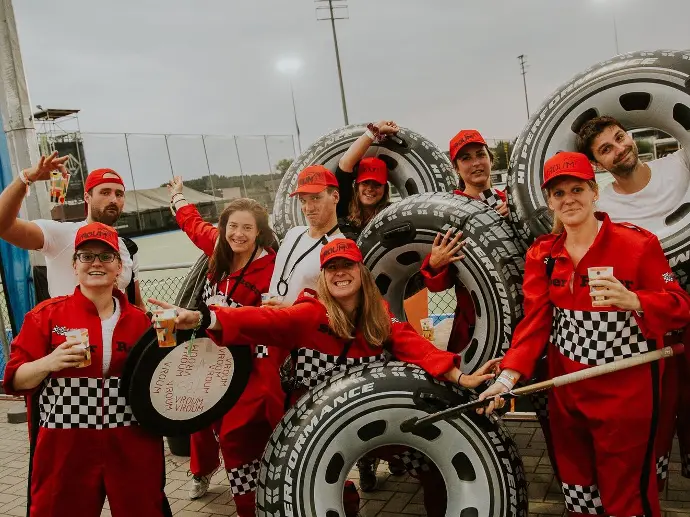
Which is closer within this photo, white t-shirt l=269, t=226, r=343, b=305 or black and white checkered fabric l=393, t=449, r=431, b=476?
black and white checkered fabric l=393, t=449, r=431, b=476

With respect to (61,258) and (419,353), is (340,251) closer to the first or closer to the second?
(419,353)

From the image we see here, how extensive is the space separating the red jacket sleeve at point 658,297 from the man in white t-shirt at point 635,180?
452 millimetres

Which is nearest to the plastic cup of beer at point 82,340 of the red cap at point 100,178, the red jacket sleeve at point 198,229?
the red cap at point 100,178

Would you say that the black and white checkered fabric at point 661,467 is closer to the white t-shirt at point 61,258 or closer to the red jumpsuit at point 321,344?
the red jumpsuit at point 321,344

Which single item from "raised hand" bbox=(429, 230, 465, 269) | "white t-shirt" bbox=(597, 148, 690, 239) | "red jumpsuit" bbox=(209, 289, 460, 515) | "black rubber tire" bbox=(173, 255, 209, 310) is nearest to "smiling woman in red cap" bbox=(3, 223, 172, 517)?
"red jumpsuit" bbox=(209, 289, 460, 515)

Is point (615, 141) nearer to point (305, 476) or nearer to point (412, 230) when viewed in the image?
point (412, 230)

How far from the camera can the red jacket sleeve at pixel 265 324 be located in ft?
9.19

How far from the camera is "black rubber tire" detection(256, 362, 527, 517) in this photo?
108 inches

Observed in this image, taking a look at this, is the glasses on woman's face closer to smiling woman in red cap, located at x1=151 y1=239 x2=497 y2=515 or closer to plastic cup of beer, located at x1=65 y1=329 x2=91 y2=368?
plastic cup of beer, located at x1=65 y1=329 x2=91 y2=368

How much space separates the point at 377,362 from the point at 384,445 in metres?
0.39

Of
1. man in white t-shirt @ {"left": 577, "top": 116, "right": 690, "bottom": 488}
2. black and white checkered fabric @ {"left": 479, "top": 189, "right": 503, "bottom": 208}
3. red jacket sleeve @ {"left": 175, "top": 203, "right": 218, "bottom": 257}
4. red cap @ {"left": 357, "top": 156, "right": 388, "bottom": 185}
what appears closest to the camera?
man in white t-shirt @ {"left": 577, "top": 116, "right": 690, "bottom": 488}

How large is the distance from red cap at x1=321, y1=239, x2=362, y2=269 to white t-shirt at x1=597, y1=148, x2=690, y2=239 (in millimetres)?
1289

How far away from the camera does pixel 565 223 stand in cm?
264

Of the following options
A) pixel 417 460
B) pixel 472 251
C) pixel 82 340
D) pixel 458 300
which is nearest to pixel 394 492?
pixel 417 460
